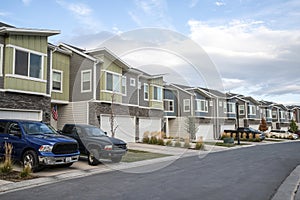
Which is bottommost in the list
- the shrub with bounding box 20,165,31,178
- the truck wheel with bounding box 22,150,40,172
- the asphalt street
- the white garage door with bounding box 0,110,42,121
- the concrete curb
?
the concrete curb

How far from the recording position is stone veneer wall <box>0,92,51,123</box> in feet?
52.4

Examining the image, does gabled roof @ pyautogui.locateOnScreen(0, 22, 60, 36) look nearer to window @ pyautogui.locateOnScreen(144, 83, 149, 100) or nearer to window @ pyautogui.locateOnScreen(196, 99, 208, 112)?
window @ pyautogui.locateOnScreen(144, 83, 149, 100)

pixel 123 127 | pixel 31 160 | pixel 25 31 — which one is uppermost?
pixel 25 31

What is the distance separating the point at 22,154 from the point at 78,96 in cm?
1186

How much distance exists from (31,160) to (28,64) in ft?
24.7

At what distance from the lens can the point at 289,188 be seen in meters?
9.18

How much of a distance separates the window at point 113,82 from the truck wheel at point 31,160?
1250cm

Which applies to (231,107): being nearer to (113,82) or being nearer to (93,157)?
(113,82)

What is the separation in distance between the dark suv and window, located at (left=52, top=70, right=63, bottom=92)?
9516 millimetres

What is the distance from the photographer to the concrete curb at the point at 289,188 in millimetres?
8029

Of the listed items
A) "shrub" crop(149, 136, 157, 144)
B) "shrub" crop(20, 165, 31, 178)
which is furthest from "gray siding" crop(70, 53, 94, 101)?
"shrub" crop(20, 165, 31, 178)

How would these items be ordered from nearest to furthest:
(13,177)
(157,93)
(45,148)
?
(13,177), (45,148), (157,93)

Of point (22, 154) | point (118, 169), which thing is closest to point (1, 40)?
point (22, 154)

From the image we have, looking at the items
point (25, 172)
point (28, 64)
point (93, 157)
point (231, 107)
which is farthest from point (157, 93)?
point (25, 172)
